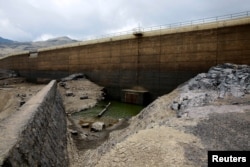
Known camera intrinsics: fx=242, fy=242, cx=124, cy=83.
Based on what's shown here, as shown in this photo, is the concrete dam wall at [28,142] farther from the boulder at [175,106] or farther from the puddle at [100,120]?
the boulder at [175,106]

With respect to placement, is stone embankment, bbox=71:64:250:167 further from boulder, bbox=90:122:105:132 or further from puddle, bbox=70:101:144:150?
boulder, bbox=90:122:105:132

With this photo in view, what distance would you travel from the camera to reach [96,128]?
62.6 ft

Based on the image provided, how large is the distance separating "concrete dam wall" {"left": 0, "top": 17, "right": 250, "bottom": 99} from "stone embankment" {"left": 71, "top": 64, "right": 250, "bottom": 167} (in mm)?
4735

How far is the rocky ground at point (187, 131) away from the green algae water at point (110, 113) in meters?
1.74

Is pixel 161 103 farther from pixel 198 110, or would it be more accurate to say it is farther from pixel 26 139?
pixel 26 139

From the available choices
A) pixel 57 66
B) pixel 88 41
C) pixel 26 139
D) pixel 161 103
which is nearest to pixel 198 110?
→ pixel 161 103

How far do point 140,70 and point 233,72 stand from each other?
41.2 ft

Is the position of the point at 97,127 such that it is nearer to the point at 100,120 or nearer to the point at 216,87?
the point at 100,120

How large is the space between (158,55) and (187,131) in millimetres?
18399

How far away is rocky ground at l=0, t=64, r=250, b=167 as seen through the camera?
9.05 m

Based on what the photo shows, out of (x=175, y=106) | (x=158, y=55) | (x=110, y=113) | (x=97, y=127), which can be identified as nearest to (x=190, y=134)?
(x=175, y=106)

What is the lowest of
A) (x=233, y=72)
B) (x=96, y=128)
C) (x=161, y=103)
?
(x=96, y=128)

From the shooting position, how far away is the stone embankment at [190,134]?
8.92 meters

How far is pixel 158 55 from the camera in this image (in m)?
28.7
